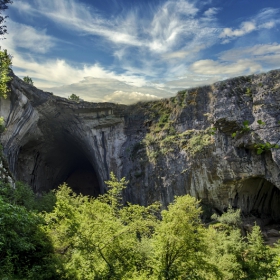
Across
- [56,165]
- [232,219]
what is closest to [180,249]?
[232,219]

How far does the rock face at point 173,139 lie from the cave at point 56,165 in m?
0.19

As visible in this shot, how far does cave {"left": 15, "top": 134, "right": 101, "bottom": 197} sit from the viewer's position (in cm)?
3334

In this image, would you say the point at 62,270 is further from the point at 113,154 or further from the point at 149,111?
the point at 149,111

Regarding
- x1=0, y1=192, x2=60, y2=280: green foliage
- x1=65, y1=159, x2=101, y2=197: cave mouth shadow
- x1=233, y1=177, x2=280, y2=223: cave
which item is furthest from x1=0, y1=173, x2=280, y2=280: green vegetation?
x1=65, y1=159, x2=101, y2=197: cave mouth shadow

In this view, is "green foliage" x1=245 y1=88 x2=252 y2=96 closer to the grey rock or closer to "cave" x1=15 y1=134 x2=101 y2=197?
the grey rock

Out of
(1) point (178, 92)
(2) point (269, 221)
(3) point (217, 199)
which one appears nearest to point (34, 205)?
(3) point (217, 199)

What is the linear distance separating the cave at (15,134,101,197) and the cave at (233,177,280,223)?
61.4 feet

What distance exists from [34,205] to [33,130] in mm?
12428

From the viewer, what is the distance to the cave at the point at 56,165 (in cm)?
3334

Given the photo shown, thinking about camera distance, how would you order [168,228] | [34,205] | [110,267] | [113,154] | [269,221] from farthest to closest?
[113,154] → [269,221] → [34,205] → [168,228] → [110,267]

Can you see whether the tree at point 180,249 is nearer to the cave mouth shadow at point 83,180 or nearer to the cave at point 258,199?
the cave at point 258,199

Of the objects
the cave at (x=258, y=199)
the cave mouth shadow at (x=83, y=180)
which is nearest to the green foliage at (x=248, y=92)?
the cave at (x=258, y=199)

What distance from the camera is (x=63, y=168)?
43.1 m

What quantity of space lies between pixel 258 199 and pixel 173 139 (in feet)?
33.4
